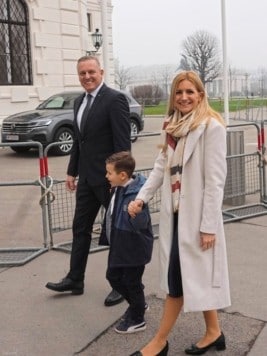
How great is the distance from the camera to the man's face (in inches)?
161

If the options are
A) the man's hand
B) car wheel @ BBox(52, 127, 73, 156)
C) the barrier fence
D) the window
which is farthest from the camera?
the window

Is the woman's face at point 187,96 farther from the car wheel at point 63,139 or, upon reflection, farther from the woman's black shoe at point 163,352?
the car wheel at point 63,139

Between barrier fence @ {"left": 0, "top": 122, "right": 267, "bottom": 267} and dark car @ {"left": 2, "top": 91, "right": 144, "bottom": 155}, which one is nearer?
barrier fence @ {"left": 0, "top": 122, "right": 267, "bottom": 267}

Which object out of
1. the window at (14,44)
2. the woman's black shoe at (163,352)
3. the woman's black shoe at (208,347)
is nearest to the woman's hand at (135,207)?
the woman's black shoe at (163,352)

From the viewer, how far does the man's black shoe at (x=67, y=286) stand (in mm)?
4359

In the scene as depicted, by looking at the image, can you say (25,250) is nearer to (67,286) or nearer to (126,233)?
(67,286)

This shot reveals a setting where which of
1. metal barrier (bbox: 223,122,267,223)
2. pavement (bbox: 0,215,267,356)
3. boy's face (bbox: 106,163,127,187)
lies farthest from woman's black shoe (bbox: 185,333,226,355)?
metal barrier (bbox: 223,122,267,223)

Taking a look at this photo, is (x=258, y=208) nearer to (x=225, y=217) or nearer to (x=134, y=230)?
(x=225, y=217)

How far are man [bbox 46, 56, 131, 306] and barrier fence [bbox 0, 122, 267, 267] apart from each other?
111 centimetres

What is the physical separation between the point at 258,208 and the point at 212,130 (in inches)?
181

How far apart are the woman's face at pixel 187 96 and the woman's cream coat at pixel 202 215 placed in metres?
0.16

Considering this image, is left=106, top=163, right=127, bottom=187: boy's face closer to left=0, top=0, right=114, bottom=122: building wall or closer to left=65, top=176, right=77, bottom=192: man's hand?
left=65, top=176, right=77, bottom=192: man's hand

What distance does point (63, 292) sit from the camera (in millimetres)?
4477

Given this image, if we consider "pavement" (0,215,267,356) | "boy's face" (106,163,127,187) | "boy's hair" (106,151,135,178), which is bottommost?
"pavement" (0,215,267,356)
